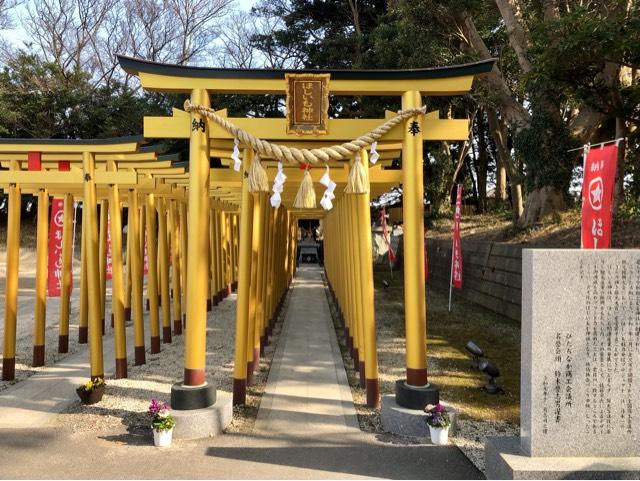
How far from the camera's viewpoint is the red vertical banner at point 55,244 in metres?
10.1

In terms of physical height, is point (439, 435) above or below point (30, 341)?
above

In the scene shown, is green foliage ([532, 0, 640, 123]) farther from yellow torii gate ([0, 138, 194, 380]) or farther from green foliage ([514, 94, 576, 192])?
yellow torii gate ([0, 138, 194, 380])

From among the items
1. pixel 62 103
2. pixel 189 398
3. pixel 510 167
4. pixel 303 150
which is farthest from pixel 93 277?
pixel 62 103

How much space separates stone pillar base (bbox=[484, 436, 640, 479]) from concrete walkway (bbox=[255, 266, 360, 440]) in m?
1.70

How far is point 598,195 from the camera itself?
589 cm

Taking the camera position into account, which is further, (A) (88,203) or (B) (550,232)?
(B) (550,232)

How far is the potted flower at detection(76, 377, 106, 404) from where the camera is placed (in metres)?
5.46

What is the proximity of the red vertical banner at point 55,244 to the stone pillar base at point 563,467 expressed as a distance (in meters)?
9.52

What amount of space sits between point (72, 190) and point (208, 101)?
3.71m

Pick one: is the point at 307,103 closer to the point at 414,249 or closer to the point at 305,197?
the point at 305,197

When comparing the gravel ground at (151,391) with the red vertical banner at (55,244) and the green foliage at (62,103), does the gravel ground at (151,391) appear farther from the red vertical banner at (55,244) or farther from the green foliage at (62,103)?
the green foliage at (62,103)

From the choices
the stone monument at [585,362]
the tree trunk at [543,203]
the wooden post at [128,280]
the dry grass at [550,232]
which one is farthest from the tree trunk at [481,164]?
the stone monument at [585,362]

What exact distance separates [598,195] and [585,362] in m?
3.11

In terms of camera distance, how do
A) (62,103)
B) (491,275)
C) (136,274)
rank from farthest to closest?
1. (62,103)
2. (491,275)
3. (136,274)
